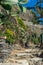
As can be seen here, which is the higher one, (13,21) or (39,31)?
(13,21)

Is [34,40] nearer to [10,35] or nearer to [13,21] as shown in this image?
[13,21]

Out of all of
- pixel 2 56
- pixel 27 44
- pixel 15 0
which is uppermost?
pixel 15 0

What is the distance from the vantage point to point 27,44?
12.2m

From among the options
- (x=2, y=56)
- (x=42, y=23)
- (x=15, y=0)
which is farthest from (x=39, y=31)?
(x=15, y=0)

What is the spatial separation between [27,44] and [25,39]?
13.8 inches

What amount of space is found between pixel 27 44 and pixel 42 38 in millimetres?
1015

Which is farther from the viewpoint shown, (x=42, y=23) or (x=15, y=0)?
Answer: (x=42, y=23)

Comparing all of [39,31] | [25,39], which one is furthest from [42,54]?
[39,31]

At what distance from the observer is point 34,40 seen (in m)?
13.1

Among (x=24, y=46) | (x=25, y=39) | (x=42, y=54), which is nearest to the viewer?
(x=42, y=54)

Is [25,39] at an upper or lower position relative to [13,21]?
lower

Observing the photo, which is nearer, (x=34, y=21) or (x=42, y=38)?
(x=42, y=38)

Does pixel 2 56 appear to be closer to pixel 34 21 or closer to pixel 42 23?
pixel 42 23

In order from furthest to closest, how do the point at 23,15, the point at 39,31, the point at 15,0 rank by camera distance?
the point at 23,15 < the point at 39,31 < the point at 15,0
